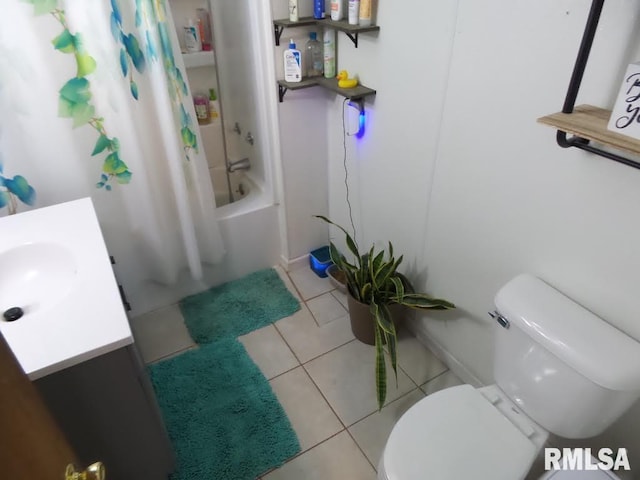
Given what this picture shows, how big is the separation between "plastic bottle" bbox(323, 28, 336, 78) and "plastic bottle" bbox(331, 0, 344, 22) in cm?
9

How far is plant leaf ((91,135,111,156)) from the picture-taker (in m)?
1.54

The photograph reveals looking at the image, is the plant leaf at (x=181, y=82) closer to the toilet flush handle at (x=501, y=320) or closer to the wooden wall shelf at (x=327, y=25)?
the wooden wall shelf at (x=327, y=25)

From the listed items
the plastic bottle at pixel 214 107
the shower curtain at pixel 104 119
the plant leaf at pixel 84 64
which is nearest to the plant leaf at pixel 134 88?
the shower curtain at pixel 104 119

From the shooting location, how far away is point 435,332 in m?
1.81

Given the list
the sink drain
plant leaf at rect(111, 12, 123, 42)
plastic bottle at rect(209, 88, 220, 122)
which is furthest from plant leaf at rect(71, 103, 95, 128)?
plastic bottle at rect(209, 88, 220, 122)

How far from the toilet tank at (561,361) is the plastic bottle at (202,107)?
6.21 ft

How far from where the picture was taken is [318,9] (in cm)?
165

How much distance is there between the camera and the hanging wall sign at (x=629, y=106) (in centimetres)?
82

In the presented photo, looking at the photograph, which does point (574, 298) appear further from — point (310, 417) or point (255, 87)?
point (255, 87)

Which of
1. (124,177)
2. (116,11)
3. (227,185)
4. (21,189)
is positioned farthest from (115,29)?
(227,185)

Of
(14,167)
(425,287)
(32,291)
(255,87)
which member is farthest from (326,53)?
(32,291)

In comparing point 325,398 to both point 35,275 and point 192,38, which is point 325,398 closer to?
point 35,275

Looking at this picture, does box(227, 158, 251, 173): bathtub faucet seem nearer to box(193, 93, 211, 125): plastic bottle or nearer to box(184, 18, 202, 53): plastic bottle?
box(193, 93, 211, 125): plastic bottle

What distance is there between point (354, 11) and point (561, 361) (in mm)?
1284
